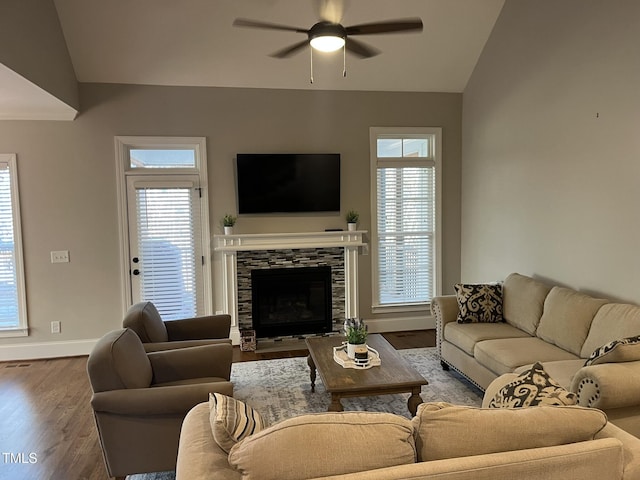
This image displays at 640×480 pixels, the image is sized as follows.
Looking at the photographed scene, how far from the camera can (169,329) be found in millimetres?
4090

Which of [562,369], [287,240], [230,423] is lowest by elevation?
[562,369]

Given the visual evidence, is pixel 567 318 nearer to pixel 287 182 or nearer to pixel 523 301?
pixel 523 301

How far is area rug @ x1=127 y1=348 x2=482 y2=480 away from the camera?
3850 millimetres

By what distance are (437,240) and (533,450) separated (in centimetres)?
453

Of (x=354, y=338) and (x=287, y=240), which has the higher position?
(x=287, y=240)

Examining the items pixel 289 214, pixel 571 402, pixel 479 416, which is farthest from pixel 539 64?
pixel 479 416

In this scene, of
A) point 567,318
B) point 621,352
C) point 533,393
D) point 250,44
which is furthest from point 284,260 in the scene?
point 533,393

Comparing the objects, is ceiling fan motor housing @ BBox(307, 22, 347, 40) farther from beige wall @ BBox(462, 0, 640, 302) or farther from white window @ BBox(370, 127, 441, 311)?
white window @ BBox(370, 127, 441, 311)

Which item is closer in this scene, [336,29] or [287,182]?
[336,29]

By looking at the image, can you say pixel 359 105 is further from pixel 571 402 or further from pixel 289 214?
pixel 571 402

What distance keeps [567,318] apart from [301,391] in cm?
226

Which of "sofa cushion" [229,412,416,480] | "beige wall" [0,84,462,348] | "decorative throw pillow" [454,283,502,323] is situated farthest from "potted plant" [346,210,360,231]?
"sofa cushion" [229,412,416,480]

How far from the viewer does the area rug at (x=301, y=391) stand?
385 centimetres

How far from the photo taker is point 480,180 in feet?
18.7
